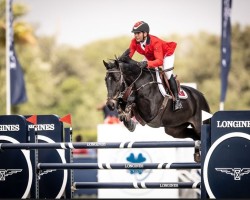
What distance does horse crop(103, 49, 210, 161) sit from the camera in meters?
8.49

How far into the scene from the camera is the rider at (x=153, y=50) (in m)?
8.56

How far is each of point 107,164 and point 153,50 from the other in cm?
193

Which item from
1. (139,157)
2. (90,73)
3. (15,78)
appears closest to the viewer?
(139,157)

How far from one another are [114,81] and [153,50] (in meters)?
0.65

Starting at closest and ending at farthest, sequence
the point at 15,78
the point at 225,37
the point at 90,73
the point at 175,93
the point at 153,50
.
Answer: the point at 153,50 → the point at 175,93 → the point at 225,37 → the point at 15,78 → the point at 90,73

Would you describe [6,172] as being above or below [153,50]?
below

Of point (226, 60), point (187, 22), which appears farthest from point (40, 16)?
point (226, 60)

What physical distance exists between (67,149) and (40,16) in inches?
1822

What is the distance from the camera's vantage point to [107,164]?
7.35 meters

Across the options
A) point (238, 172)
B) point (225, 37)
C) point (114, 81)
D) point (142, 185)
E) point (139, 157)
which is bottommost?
point (142, 185)

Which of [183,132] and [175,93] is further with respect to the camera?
[183,132]

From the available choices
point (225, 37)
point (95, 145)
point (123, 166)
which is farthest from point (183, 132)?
point (225, 37)

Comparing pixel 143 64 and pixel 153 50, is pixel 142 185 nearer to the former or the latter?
pixel 143 64

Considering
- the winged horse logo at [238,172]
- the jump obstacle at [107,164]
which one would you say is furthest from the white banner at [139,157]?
the winged horse logo at [238,172]
